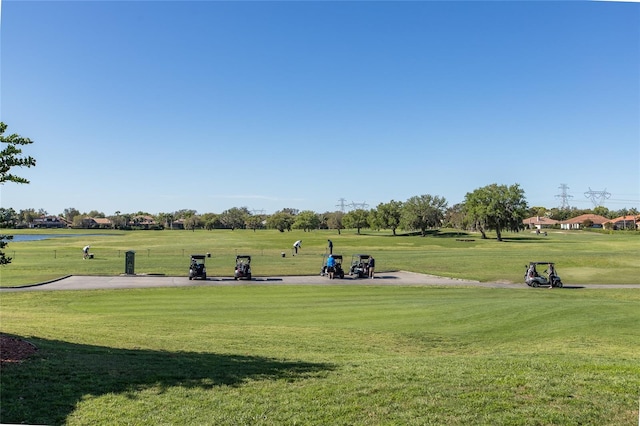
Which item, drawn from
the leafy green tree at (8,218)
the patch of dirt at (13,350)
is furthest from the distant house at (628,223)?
the leafy green tree at (8,218)

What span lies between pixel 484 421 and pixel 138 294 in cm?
2243

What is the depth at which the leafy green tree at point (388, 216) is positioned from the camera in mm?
142375

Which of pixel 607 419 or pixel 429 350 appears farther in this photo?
pixel 429 350

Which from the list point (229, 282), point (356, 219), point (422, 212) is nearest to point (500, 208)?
point (422, 212)

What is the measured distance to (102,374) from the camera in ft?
28.4

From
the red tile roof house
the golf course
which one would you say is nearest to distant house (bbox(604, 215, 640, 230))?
the red tile roof house

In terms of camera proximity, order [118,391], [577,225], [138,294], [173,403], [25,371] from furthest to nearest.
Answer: [577,225], [138,294], [25,371], [118,391], [173,403]

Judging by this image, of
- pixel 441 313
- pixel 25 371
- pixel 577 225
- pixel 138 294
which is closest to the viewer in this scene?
pixel 25 371

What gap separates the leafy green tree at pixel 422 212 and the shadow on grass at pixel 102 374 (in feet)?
412

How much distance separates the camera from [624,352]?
1327 cm

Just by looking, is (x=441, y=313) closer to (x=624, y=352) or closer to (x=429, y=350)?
(x=429, y=350)

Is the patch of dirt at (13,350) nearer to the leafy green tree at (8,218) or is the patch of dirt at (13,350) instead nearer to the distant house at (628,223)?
the leafy green tree at (8,218)

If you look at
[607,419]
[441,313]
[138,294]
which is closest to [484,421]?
[607,419]

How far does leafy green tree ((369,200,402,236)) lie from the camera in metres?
142
